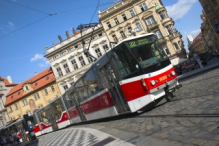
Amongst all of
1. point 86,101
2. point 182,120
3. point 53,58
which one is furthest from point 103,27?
point 182,120

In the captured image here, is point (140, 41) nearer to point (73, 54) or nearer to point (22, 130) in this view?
point (22, 130)

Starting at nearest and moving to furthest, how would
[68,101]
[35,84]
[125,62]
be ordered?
1. [125,62]
2. [68,101]
3. [35,84]

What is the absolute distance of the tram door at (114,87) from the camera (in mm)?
9523

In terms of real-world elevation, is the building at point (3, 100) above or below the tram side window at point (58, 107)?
above

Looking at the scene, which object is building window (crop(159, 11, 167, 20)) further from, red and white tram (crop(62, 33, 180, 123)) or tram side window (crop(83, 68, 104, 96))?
red and white tram (crop(62, 33, 180, 123))

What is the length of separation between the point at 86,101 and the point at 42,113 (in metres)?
12.2

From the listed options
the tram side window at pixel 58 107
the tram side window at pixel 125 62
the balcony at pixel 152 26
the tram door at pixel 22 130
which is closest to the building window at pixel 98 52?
the balcony at pixel 152 26

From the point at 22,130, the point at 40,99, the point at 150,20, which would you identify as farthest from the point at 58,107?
the point at 40,99

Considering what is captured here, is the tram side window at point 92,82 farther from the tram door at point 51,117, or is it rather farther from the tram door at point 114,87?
the tram door at point 51,117

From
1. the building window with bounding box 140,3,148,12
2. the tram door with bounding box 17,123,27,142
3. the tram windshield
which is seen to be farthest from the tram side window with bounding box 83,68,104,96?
the building window with bounding box 140,3,148,12

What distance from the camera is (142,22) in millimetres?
37031

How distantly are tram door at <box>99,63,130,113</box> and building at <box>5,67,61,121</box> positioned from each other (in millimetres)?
33280

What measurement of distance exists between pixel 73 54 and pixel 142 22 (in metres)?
15.3

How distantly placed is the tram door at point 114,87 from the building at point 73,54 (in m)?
28.8
